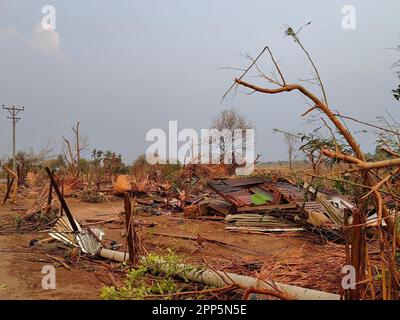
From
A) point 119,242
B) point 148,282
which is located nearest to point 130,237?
point 148,282

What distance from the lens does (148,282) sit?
5.33 meters

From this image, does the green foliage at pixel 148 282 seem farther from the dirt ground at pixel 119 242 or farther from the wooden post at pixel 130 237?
the dirt ground at pixel 119 242

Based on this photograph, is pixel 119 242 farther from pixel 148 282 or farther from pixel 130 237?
pixel 148 282

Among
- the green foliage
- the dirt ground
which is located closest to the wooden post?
the green foliage

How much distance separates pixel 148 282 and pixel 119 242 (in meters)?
3.66

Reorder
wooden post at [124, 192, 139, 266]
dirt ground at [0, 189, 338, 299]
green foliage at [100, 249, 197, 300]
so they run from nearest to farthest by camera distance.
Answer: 1. green foliage at [100, 249, 197, 300]
2. dirt ground at [0, 189, 338, 299]
3. wooden post at [124, 192, 139, 266]

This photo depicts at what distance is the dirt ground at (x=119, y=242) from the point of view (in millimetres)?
5312

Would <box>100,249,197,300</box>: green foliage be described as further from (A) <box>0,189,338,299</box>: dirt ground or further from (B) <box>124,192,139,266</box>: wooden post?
(A) <box>0,189,338,299</box>: dirt ground

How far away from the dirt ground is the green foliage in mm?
402

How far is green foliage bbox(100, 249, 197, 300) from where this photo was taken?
4672 mm

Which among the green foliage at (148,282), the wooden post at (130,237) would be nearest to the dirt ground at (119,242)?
the green foliage at (148,282)
